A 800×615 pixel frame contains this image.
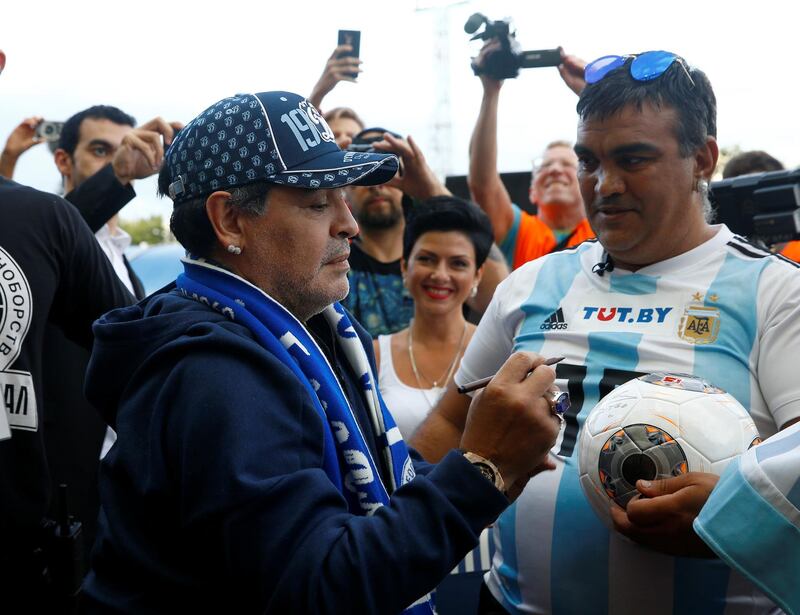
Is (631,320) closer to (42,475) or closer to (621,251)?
(621,251)

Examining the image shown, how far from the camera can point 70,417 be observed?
3537 mm

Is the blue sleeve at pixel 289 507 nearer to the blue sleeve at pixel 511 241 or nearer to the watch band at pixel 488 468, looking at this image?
the watch band at pixel 488 468

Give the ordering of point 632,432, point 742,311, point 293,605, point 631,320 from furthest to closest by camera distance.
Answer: point 631,320 → point 742,311 → point 632,432 → point 293,605

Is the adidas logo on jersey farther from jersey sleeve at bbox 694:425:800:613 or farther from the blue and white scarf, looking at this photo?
jersey sleeve at bbox 694:425:800:613

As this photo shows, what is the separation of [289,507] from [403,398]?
224 cm

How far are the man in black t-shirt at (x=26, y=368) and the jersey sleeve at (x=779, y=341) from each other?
2.02 meters

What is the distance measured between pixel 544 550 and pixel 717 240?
943mm

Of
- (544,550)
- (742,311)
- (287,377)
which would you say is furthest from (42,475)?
(742,311)

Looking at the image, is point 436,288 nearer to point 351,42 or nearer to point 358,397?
point 351,42

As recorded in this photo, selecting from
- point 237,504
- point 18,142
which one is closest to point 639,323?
point 237,504

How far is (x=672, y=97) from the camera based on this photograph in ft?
A: 7.54

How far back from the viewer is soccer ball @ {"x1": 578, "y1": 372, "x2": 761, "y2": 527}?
5.96 ft

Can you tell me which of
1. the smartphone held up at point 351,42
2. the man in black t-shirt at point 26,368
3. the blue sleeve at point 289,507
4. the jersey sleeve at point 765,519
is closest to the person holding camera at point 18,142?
the smartphone held up at point 351,42

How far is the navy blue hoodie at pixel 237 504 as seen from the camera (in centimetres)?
148
